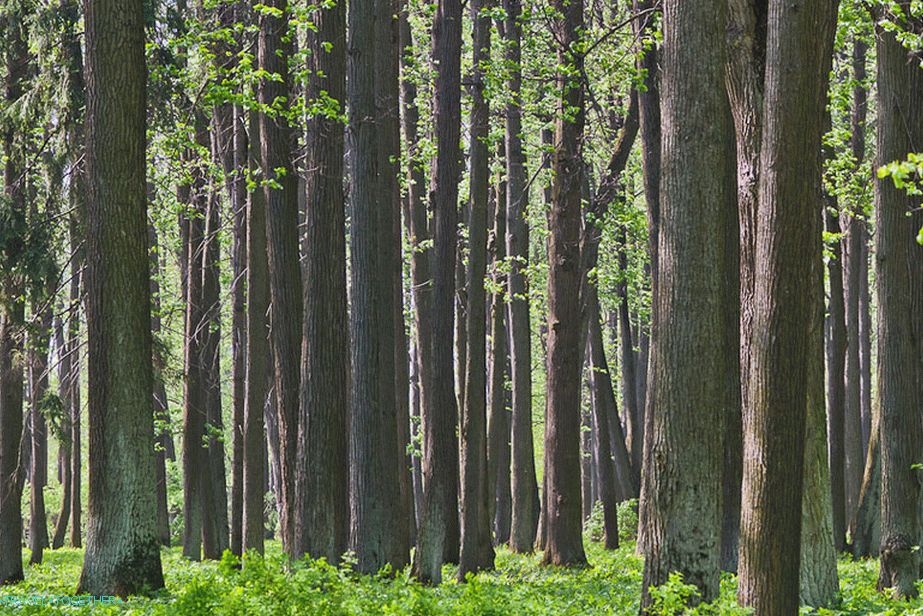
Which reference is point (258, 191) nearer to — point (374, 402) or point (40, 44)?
point (40, 44)

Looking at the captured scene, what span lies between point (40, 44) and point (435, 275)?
7031 mm

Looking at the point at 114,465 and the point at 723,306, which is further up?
the point at 723,306

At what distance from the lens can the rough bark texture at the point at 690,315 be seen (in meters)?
8.01

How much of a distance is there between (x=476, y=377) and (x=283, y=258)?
4.21 meters

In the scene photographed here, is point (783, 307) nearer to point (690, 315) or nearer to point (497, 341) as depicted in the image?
point (690, 315)

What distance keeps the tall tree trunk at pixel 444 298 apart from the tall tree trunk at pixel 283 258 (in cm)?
196

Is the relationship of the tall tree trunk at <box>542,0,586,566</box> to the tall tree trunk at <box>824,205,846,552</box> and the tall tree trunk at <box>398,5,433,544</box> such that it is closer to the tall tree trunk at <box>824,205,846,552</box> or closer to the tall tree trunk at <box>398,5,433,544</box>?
the tall tree trunk at <box>398,5,433,544</box>

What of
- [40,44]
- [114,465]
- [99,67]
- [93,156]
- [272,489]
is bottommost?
[272,489]

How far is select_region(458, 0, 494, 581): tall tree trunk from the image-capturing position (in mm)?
15977

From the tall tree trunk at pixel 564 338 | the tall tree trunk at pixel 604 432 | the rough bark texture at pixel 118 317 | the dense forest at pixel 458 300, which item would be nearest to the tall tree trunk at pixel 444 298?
the dense forest at pixel 458 300

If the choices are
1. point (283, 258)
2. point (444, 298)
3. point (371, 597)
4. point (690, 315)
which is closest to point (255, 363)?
point (283, 258)

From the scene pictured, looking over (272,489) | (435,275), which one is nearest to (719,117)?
(435,275)

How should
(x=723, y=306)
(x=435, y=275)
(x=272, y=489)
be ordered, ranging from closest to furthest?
1. (x=723, y=306)
2. (x=435, y=275)
3. (x=272, y=489)

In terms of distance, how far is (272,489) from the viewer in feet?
141
